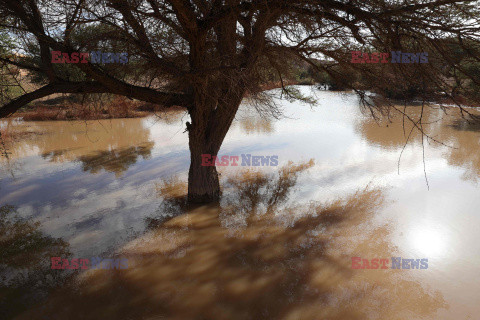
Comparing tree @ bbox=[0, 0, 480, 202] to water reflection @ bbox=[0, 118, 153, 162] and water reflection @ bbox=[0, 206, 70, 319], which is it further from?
water reflection @ bbox=[0, 118, 153, 162]

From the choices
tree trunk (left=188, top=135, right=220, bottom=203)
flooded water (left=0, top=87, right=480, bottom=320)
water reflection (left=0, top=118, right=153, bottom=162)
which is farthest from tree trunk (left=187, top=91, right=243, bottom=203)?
water reflection (left=0, top=118, right=153, bottom=162)

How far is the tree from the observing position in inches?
121

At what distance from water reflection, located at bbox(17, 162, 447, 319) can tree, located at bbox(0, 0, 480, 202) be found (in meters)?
1.30

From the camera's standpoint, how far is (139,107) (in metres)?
17.8

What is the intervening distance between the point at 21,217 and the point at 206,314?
4.24m

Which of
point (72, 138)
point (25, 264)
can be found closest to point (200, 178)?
point (25, 264)

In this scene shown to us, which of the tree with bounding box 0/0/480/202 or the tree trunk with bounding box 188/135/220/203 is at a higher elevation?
the tree with bounding box 0/0/480/202

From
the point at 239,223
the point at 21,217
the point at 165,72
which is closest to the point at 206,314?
the point at 239,223

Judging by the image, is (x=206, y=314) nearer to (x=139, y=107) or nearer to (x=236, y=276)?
(x=236, y=276)

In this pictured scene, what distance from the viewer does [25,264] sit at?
3924mm

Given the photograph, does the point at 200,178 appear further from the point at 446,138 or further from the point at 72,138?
the point at 446,138

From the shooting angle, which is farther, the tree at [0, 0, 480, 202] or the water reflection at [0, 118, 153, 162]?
the water reflection at [0, 118, 153, 162]

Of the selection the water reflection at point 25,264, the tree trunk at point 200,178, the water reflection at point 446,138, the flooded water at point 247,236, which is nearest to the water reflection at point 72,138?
the flooded water at point 247,236

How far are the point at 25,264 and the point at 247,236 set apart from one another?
3149mm
